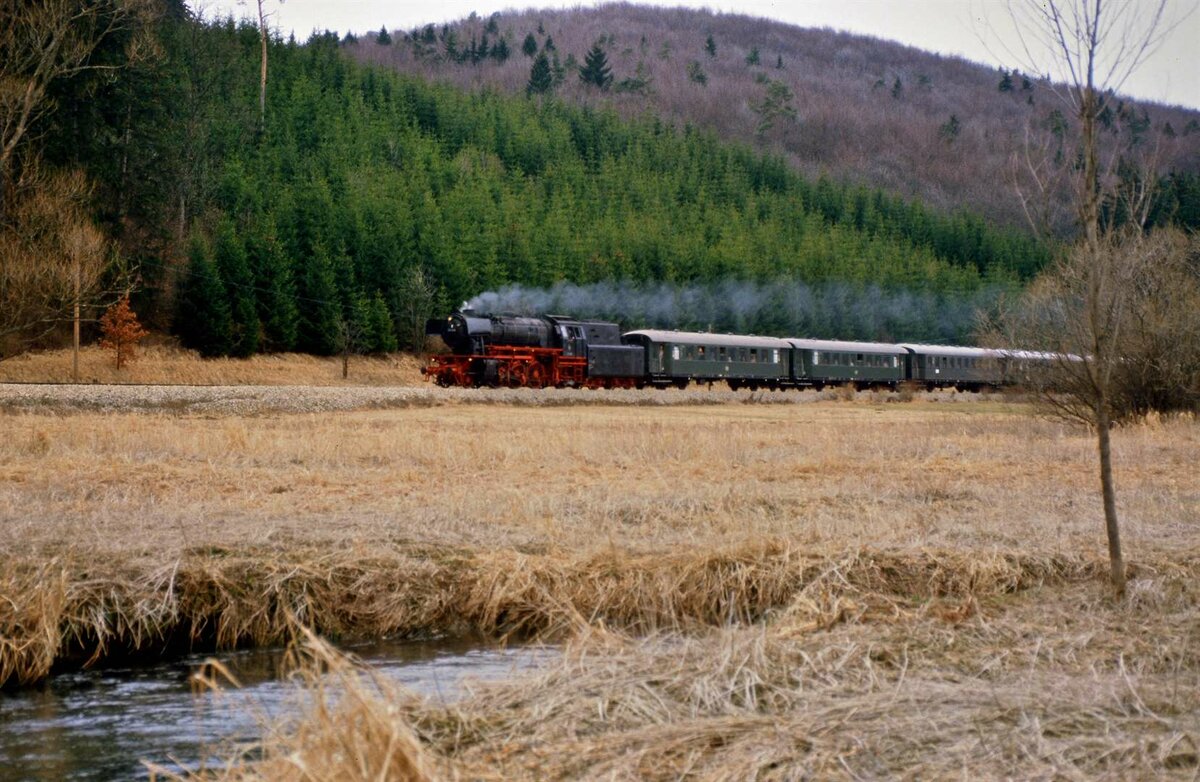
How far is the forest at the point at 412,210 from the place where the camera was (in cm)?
5938

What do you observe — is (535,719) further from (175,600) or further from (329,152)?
(329,152)

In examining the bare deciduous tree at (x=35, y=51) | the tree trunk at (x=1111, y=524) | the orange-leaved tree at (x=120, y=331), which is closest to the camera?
the tree trunk at (x=1111, y=524)

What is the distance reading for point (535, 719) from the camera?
6078 millimetres

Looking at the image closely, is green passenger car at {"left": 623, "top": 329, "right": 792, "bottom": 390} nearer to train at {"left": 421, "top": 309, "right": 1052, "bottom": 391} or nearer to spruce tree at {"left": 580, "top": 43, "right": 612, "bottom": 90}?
train at {"left": 421, "top": 309, "right": 1052, "bottom": 391}

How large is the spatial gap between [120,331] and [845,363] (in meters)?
35.4

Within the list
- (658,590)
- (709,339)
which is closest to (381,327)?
(709,339)

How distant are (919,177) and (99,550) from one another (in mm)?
181725

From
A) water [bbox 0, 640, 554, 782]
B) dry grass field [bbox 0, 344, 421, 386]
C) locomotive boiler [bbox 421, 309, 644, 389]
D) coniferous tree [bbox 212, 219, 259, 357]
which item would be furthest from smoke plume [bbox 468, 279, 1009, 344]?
water [bbox 0, 640, 554, 782]

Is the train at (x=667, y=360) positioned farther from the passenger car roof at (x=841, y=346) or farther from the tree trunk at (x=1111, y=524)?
the tree trunk at (x=1111, y=524)

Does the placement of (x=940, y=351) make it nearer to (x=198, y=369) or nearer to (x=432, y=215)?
(x=432, y=215)

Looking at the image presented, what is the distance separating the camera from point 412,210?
8531 cm

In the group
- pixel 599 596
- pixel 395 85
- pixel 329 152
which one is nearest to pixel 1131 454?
pixel 599 596

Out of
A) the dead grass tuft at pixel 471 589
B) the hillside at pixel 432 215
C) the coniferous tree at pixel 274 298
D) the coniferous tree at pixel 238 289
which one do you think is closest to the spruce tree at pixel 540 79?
the hillside at pixel 432 215

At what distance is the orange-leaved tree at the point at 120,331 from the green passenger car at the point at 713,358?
22092mm
